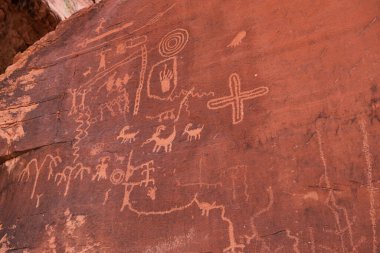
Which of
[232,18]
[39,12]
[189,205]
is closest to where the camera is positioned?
[189,205]

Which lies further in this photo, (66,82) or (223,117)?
(66,82)

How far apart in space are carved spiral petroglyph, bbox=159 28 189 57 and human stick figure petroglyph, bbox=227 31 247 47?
1.31 feet

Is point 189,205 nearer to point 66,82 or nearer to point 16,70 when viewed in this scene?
point 66,82

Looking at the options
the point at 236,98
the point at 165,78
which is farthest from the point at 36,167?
the point at 236,98

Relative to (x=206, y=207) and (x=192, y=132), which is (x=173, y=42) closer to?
(x=192, y=132)

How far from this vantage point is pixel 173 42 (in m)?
3.40

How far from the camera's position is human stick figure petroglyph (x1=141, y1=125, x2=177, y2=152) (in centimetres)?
290

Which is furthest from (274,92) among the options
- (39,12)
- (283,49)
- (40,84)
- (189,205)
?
(39,12)

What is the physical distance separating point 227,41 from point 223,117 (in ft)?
2.10

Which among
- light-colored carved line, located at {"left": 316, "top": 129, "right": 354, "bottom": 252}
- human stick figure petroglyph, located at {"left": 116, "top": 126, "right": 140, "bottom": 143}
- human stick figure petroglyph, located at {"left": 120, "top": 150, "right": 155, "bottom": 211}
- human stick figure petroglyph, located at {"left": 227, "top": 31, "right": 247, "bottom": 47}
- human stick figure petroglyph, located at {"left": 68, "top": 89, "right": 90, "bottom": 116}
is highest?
human stick figure petroglyph, located at {"left": 227, "top": 31, "right": 247, "bottom": 47}

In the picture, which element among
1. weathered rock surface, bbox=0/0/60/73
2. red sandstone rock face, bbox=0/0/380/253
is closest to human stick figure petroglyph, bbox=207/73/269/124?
red sandstone rock face, bbox=0/0/380/253

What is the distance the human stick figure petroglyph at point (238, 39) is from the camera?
308cm

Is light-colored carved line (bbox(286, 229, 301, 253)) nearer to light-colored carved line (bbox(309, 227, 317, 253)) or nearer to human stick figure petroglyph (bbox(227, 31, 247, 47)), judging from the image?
light-colored carved line (bbox(309, 227, 317, 253))

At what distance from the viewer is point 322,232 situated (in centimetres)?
216
